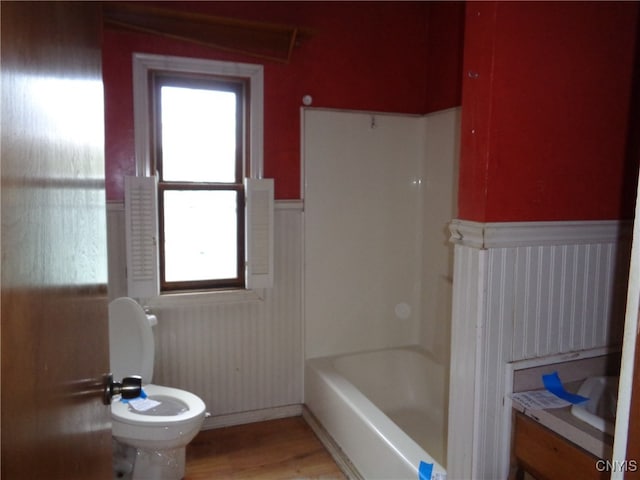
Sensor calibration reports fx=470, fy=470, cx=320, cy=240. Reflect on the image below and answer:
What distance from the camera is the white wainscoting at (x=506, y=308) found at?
4.97 ft

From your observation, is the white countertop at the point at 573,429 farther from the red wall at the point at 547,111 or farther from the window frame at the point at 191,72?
the window frame at the point at 191,72

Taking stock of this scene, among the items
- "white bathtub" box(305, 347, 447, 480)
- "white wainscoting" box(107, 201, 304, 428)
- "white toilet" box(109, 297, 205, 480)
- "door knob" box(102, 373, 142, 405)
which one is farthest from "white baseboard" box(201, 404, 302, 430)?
"door knob" box(102, 373, 142, 405)

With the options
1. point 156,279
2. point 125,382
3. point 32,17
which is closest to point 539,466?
point 125,382

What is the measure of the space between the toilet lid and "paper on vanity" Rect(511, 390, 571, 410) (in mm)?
1635

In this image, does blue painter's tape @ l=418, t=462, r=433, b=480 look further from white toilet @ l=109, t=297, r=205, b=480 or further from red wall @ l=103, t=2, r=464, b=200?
red wall @ l=103, t=2, r=464, b=200

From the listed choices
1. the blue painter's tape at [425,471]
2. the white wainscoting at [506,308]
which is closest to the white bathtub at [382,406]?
the blue painter's tape at [425,471]

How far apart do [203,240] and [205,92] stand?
0.83 meters

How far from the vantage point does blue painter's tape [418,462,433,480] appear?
175 cm

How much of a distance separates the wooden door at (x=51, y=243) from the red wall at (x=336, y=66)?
5.06ft

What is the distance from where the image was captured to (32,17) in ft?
2.02

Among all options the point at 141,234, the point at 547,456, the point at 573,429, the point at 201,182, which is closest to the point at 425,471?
the point at 547,456

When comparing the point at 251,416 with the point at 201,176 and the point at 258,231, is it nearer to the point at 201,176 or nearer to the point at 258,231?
the point at 258,231

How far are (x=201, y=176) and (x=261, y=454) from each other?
5.11 ft

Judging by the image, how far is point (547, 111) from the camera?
5.03 feet
